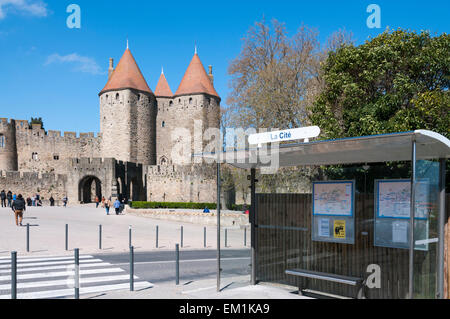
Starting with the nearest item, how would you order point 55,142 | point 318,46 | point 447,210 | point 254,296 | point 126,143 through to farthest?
point 447,210, point 254,296, point 318,46, point 126,143, point 55,142

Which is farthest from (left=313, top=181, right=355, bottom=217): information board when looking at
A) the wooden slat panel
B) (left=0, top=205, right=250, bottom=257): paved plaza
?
(left=0, top=205, right=250, bottom=257): paved plaza

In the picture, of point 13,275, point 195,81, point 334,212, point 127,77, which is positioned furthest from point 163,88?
point 334,212

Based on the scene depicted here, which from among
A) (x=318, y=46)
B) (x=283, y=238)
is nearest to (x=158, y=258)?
(x=283, y=238)

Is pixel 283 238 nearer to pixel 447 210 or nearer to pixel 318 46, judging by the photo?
pixel 447 210

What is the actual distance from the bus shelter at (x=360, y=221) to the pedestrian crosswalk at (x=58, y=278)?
283 cm

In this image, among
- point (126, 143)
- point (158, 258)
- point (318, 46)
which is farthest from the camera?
point (126, 143)

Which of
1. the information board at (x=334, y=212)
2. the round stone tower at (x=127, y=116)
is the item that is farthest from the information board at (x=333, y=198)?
the round stone tower at (x=127, y=116)

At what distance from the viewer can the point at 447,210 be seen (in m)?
5.33

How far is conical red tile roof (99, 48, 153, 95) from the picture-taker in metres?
47.2

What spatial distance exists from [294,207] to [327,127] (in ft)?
36.0

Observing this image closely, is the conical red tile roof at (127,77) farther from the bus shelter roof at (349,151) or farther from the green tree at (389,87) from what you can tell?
the bus shelter roof at (349,151)

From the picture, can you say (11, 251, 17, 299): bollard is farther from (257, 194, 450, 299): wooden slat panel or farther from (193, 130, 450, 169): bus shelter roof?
(257, 194, 450, 299): wooden slat panel

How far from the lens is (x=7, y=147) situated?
49.5 meters

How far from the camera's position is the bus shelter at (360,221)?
205 inches
